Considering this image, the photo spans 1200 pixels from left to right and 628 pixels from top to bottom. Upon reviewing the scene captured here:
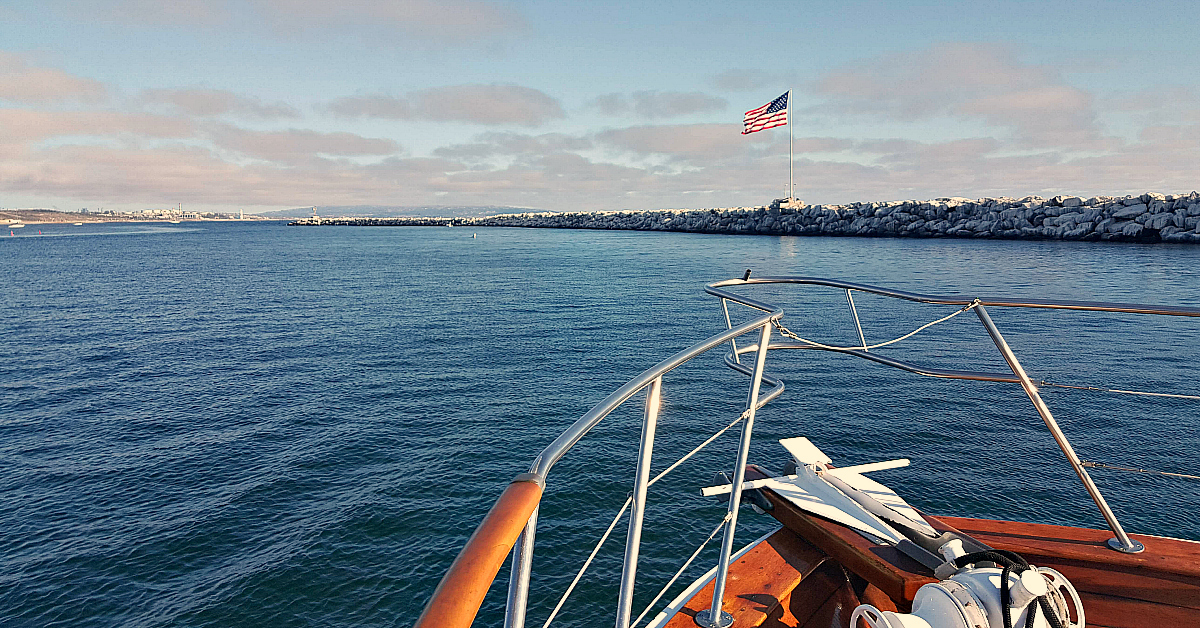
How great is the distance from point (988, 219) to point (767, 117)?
91.6 feet

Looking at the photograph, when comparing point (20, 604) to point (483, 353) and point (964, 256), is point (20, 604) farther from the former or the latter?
point (964, 256)

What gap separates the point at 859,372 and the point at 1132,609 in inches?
508

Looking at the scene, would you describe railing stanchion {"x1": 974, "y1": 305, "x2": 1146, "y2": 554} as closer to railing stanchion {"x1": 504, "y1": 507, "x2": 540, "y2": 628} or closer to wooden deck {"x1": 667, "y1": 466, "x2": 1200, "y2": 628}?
wooden deck {"x1": 667, "y1": 466, "x2": 1200, "y2": 628}

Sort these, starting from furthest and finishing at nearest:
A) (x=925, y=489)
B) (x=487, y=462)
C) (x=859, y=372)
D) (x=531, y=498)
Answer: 1. (x=859, y=372)
2. (x=487, y=462)
3. (x=925, y=489)
4. (x=531, y=498)

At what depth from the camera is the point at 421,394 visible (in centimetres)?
1385

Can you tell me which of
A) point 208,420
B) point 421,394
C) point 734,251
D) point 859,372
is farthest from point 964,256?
point 208,420

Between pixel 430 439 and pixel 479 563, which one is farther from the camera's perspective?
pixel 430 439

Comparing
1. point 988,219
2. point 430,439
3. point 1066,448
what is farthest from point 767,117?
point 1066,448

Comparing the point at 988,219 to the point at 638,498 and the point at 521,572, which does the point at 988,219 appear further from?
the point at 521,572

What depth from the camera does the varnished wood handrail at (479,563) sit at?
104 cm

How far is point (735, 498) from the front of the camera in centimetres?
252

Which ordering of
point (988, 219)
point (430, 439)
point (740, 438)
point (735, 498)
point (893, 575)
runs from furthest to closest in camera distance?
point (988, 219)
point (430, 439)
point (893, 575)
point (735, 498)
point (740, 438)

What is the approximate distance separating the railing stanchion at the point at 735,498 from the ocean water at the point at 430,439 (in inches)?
173

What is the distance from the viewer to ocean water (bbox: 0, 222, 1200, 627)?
24.6ft
